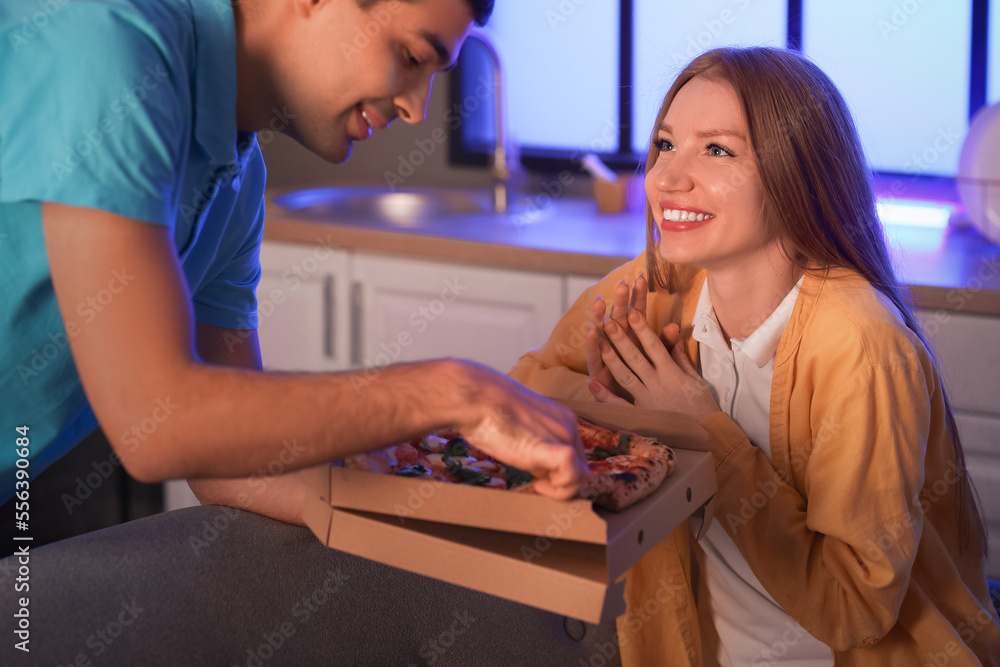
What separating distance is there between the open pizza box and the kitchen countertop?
3.95 feet

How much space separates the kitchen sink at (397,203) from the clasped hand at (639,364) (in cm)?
142

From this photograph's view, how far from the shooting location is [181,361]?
790 mm

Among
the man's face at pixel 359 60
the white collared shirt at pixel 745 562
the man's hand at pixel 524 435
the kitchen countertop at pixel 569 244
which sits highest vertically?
the man's face at pixel 359 60

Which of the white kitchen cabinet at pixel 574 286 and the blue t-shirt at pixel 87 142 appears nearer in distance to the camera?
the blue t-shirt at pixel 87 142

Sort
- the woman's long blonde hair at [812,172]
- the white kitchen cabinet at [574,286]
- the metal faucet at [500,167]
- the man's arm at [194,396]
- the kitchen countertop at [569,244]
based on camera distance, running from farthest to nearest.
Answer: the metal faucet at [500,167], the white kitchen cabinet at [574,286], the kitchen countertop at [569,244], the woman's long blonde hair at [812,172], the man's arm at [194,396]

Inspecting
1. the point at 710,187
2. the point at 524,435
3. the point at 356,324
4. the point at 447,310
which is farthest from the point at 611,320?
the point at 356,324

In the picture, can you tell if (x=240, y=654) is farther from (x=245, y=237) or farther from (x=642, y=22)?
(x=642, y=22)

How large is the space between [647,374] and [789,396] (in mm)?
187

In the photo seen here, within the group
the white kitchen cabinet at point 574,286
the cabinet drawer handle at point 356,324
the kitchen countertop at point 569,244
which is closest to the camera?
the kitchen countertop at point 569,244

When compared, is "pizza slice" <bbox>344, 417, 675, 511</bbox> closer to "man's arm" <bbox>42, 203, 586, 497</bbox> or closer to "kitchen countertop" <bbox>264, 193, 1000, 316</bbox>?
"man's arm" <bbox>42, 203, 586, 497</bbox>

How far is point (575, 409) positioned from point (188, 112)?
52 cm

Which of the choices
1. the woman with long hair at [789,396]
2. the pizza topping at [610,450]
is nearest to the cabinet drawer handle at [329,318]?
the woman with long hair at [789,396]

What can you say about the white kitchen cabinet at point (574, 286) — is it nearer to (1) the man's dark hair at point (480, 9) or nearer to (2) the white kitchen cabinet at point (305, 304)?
(2) the white kitchen cabinet at point (305, 304)

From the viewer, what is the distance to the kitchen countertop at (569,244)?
1.91 metres
